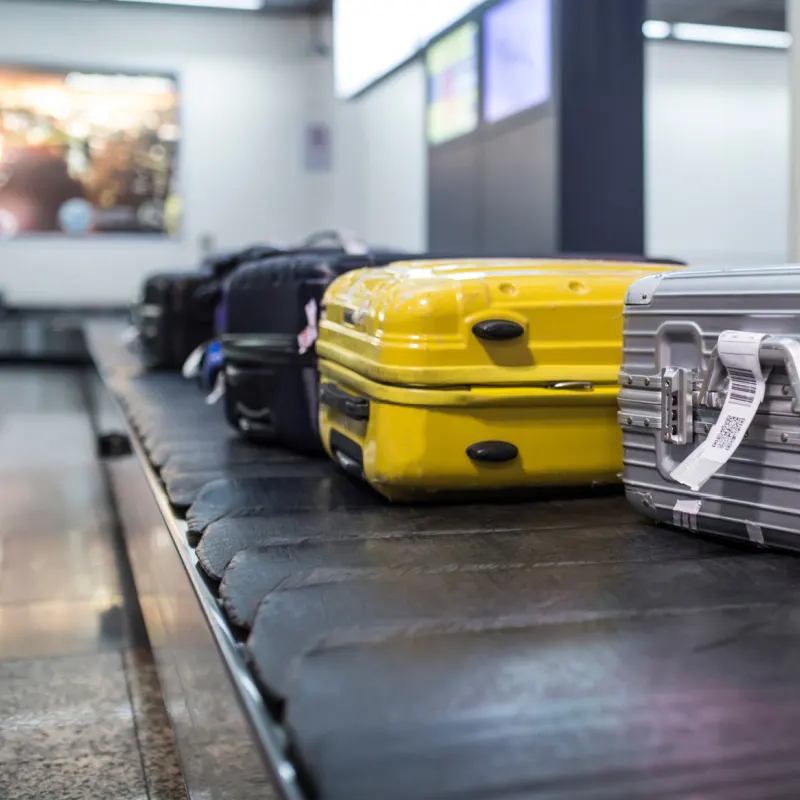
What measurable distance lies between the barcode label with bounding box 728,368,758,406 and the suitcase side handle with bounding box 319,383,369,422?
56cm

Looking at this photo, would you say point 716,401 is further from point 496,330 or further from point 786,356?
point 496,330

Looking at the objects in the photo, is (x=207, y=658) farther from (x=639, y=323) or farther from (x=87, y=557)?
(x=87, y=557)

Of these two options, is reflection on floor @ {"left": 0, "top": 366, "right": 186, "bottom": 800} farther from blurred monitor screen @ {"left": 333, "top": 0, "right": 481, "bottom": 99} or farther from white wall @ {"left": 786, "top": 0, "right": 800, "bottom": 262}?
blurred monitor screen @ {"left": 333, "top": 0, "right": 481, "bottom": 99}

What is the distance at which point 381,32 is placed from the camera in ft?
17.2

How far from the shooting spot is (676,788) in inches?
26.0

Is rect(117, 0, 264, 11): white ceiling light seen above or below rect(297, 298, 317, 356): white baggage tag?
above

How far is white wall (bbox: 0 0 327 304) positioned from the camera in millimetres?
8234

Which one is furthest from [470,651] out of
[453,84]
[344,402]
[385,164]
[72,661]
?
[385,164]

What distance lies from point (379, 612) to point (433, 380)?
19.7 inches

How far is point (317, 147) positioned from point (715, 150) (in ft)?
11.0

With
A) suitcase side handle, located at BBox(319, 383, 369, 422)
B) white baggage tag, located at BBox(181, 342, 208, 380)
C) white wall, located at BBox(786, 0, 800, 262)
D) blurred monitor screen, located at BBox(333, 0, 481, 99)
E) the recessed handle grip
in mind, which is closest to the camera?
the recessed handle grip

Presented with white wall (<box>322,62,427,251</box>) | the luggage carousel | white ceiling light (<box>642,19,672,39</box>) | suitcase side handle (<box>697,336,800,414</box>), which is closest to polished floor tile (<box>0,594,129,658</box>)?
the luggage carousel

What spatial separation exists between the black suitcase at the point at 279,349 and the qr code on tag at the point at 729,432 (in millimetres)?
922

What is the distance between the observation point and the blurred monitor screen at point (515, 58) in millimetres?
3891
